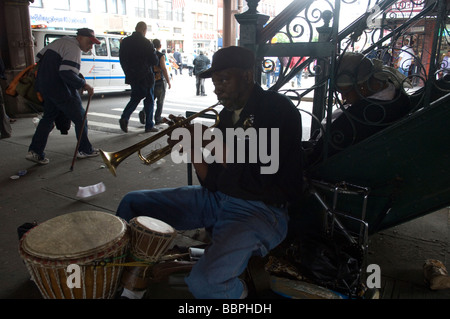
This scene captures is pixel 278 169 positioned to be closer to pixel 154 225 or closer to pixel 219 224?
pixel 219 224

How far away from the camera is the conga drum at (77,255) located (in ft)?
6.33

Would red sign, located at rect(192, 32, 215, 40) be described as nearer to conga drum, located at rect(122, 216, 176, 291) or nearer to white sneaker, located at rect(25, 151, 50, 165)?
white sneaker, located at rect(25, 151, 50, 165)

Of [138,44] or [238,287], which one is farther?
[138,44]

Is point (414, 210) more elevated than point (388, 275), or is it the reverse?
point (414, 210)

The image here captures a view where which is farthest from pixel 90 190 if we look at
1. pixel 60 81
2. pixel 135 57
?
pixel 135 57

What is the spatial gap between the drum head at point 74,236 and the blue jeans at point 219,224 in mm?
360

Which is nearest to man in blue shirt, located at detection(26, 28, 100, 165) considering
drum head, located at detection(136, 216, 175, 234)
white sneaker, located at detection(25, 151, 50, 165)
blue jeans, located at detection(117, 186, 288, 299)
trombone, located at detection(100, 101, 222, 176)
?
white sneaker, located at detection(25, 151, 50, 165)

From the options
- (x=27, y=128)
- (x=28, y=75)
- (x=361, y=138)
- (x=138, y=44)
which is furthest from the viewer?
(x=27, y=128)

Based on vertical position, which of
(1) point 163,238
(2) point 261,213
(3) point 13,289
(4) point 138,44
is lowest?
(3) point 13,289

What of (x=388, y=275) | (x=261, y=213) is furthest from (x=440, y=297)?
(x=261, y=213)

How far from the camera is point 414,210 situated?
2475 mm

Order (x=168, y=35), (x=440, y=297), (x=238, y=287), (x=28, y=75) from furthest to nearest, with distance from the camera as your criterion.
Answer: (x=168, y=35) < (x=28, y=75) < (x=440, y=297) < (x=238, y=287)
